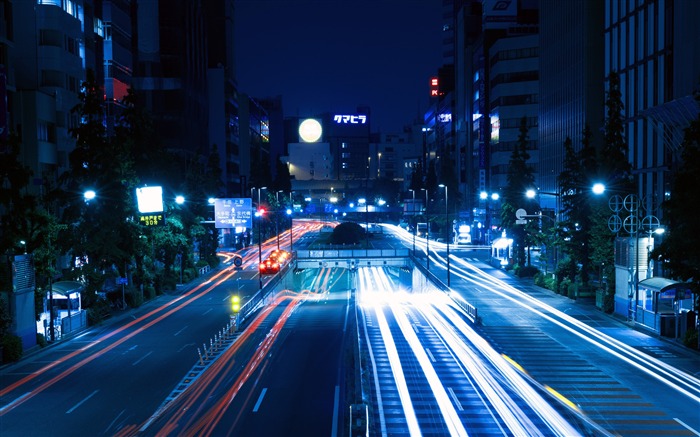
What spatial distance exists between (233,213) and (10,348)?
33.9 metres

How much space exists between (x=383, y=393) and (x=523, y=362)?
927cm

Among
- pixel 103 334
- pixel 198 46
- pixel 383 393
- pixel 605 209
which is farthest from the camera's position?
pixel 198 46

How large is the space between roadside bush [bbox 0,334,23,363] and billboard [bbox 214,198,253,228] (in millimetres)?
32568

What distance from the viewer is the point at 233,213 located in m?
68.2

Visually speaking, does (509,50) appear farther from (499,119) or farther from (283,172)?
(283,172)

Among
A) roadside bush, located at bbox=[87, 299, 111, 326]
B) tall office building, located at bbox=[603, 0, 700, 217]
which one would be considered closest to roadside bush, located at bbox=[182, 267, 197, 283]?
roadside bush, located at bbox=[87, 299, 111, 326]

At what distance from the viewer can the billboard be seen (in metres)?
67.8

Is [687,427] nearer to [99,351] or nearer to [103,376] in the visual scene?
[103,376]

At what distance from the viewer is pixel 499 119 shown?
12000cm

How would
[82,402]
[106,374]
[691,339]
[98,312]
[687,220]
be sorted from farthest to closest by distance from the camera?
1. [98,312]
2. [691,339]
3. [687,220]
4. [106,374]
5. [82,402]

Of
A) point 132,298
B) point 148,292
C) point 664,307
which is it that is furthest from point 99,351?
point 664,307

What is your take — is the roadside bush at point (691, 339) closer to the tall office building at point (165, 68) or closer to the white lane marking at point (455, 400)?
the white lane marking at point (455, 400)

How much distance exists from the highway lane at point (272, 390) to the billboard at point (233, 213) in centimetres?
2053

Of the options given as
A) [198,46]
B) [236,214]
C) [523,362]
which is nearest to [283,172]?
[198,46]
